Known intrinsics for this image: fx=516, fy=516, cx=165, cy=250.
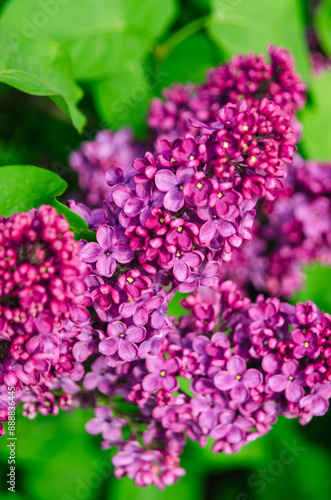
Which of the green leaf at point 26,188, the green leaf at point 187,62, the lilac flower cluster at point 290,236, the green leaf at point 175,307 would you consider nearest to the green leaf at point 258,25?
the green leaf at point 187,62

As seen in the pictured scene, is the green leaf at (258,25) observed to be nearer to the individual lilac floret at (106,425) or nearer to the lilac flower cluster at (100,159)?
the lilac flower cluster at (100,159)

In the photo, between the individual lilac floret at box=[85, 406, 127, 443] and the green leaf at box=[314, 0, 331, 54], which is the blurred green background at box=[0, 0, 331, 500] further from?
the individual lilac floret at box=[85, 406, 127, 443]

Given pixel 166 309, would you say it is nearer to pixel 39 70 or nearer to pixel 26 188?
pixel 26 188

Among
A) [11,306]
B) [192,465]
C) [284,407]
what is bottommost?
[192,465]

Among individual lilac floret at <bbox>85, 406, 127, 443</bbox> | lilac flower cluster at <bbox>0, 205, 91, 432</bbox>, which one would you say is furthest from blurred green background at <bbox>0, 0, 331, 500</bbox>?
lilac flower cluster at <bbox>0, 205, 91, 432</bbox>

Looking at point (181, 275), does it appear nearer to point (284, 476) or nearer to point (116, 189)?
point (116, 189)

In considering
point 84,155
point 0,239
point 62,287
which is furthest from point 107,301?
point 84,155
